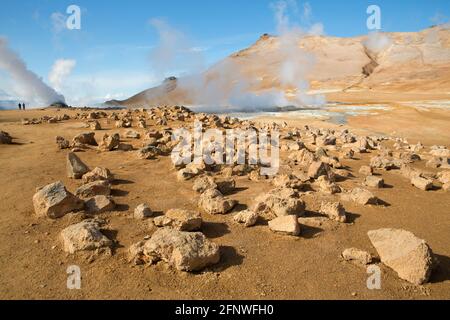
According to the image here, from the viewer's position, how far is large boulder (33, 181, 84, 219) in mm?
4914

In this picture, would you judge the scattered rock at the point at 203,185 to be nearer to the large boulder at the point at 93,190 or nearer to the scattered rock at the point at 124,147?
the large boulder at the point at 93,190

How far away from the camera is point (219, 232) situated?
4.77 meters

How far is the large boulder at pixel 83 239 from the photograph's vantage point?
13.5 ft

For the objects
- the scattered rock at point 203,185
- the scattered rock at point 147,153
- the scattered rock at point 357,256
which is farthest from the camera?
the scattered rock at point 147,153

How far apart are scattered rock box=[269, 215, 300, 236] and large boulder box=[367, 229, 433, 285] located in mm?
899

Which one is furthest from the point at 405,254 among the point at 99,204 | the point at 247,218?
the point at 99,204

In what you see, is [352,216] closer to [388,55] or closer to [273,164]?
[273,164]

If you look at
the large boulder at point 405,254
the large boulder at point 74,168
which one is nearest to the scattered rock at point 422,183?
the large boulder at point 405,254

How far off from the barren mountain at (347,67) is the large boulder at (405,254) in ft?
125

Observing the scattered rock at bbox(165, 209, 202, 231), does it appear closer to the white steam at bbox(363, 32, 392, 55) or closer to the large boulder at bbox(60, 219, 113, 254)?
the large boulder at bbox(60, 219, 113, 254)

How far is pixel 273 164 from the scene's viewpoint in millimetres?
8258

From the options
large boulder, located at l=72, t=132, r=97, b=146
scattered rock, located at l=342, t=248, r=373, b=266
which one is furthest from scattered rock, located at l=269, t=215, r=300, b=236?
large boulder, located at l=72, t=132, r=97, b=146

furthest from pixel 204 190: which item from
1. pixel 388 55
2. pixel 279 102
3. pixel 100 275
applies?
pixel 388 55
